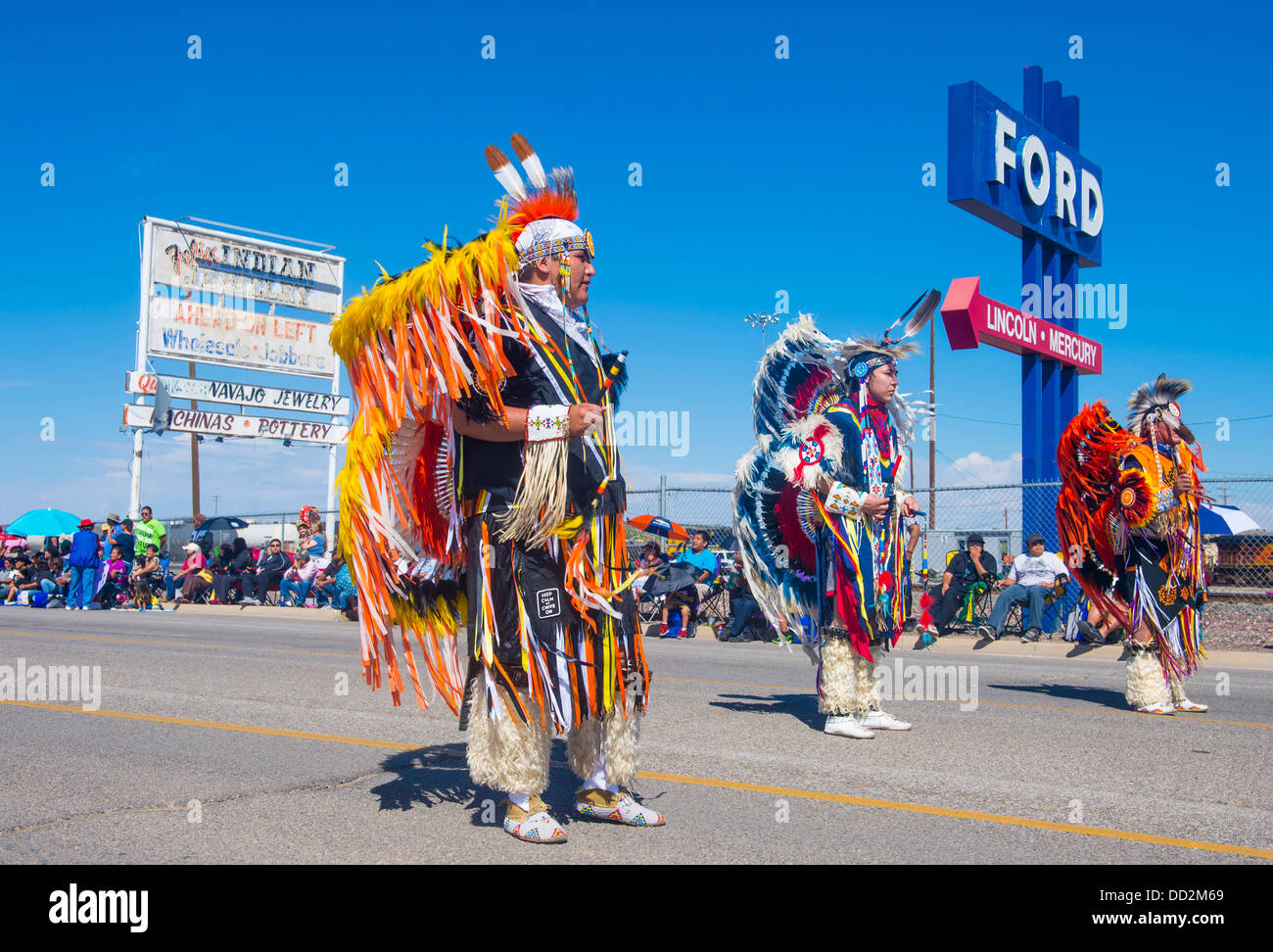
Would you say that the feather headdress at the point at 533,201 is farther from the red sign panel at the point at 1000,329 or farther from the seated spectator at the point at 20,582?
the seated spectator at the point at 20,582

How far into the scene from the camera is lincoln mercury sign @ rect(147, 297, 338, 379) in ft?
100

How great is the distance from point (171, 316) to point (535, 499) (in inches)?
1166

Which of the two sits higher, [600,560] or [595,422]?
[595,422]

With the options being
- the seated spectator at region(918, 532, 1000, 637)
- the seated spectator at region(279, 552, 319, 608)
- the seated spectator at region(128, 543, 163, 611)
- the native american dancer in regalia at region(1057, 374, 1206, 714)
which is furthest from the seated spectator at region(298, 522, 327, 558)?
the native american dancer in regalia at region(1057, 374, 1206, 714)

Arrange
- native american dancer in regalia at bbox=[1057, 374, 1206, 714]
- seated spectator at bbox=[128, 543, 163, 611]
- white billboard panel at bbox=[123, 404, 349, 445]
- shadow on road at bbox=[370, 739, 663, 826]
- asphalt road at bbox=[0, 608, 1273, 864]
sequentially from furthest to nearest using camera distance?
white billboard panel at bbox=[123, 404, 349, 445]
seated spectator at bbox=[128, 543, 163, 611]
native american dancer in regalia at bbox=[1057, 374, 1206, 714]
shadow on road at bbox=[370, 739, 663, 826]
asphalt road at bbox=[0, 608, 1273, 864]

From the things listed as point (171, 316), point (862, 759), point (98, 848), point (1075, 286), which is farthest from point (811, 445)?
point (171, 316)

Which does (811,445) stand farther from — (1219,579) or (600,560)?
(1219,579)

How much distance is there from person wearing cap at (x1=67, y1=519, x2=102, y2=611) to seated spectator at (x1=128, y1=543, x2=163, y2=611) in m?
0.71

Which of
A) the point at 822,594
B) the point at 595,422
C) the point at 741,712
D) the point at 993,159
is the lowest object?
the point at 741,712

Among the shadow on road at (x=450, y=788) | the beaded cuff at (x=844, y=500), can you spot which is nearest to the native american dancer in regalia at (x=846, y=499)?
the beaded cuff at (x=844, y=500)

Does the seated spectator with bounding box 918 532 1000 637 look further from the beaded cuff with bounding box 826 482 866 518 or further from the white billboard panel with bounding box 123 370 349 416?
the white billboard panel with bounding box 123 370 349 416

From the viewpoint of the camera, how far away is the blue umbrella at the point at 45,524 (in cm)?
2475
